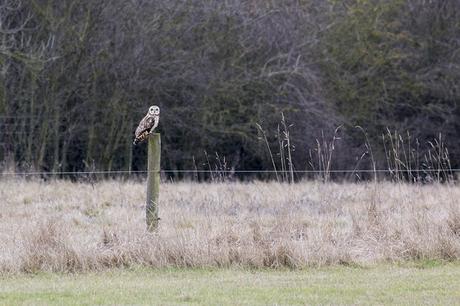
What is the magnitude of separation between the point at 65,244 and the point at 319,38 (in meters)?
20.5

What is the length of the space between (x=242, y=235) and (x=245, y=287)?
5.59 ft

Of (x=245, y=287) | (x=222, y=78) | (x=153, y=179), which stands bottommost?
(x=245, y=287)

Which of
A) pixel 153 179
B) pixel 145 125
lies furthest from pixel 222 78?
pixel 153 179

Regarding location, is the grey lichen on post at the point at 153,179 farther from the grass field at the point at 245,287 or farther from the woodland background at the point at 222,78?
the woodland background at the point at 222,78

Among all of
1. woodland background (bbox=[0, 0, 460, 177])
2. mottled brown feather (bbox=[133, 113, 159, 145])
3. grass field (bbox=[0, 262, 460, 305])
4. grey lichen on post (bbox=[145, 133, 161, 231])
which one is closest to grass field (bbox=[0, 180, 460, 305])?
grass field (bbox=[0, 262, 460, 305])

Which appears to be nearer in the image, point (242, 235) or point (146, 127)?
point (242, 235)

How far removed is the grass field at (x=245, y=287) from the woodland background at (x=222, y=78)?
14.2 meters

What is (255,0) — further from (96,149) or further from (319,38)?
(96,149)

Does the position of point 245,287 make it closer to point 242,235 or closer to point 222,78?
point 242,235

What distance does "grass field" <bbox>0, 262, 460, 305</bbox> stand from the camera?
906 centimetres

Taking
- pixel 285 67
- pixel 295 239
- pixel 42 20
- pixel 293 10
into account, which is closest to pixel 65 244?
pixel 295 239

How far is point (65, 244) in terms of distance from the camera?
1085 centimetres

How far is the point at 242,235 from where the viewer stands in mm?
11438

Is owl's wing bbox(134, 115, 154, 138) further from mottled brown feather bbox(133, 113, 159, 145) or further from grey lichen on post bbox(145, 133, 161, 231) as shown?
grey lichen on post bbox(145, 133, 161, 231)
